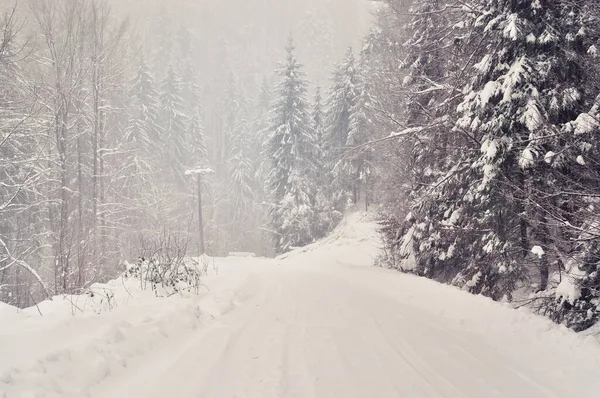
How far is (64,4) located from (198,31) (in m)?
68.0

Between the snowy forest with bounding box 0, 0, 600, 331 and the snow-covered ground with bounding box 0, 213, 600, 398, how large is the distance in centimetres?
148

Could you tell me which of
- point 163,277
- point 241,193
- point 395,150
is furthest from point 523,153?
point 241,193

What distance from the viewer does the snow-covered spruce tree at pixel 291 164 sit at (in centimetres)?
2839

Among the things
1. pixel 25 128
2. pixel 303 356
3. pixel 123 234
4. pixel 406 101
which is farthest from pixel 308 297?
pixel 123 234

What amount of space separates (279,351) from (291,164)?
82.4 ft

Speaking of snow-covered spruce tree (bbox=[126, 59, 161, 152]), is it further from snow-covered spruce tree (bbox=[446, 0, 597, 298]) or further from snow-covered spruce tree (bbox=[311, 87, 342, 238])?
snow-covered spruce tree (bbox=[446, 0, 597, 298])

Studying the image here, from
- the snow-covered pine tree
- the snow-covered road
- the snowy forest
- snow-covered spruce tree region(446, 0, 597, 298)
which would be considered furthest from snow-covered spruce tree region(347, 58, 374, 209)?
the snow-covered road

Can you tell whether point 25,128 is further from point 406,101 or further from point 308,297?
point 406,101

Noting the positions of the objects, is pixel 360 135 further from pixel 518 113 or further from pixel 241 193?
pixel 518 113

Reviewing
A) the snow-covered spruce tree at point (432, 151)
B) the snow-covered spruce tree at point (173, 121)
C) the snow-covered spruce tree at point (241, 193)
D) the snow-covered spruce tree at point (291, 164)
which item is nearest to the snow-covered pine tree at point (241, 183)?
the snow-covered spruce tree at point (241, 193)

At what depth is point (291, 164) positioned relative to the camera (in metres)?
29.0

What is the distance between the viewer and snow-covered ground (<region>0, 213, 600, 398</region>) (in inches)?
129

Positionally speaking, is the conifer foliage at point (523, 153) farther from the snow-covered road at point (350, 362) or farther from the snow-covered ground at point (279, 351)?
the snow-covered road at point (350, 362)

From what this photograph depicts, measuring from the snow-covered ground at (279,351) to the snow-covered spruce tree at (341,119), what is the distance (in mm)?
23923
